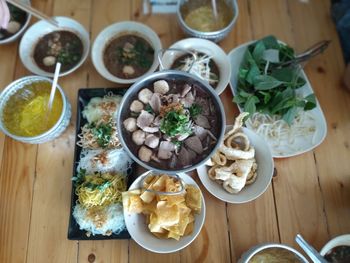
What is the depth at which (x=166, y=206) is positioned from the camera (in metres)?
1.11

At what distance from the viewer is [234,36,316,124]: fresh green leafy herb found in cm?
128

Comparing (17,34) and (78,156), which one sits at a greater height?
(17,34)

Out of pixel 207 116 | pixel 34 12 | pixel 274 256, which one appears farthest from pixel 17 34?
pixel 274 256

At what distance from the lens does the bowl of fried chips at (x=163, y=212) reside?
1099 mm

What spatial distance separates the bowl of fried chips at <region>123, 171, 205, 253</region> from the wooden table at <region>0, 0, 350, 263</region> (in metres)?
0.10

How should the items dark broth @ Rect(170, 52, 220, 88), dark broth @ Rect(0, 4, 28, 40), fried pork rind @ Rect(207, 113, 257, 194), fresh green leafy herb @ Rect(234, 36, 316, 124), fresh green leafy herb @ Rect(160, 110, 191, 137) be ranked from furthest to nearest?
dark broth @ Rect(0, 4, 28, 40) < dark broth @ Rect(170, 52, 220, 88) < fresh green leafy herb @ Rect(234, 36, 316, 124) < fried pork rind @ Rect(207, 113, 257, 194) < fresh green leafy herb @ Rect(160, 110, 191, 137)

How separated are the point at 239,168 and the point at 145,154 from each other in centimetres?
37

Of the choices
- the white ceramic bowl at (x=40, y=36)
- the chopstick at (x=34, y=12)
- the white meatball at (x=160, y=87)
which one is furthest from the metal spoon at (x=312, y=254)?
the chopstick at (x=34, y=12)

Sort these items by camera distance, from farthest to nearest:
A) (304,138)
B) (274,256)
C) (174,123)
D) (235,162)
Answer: (304,138)
(235,162)
(274,256)
(174,123)

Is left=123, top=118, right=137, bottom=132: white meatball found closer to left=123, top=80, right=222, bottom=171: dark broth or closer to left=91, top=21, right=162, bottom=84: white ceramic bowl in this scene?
left=123, top=80, right=222, bottom=171: dark broth

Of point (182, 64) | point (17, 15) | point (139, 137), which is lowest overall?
point (139, 137)

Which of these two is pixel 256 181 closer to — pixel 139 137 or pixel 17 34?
pixel 139 137

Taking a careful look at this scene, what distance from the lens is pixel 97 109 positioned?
1.29 meters

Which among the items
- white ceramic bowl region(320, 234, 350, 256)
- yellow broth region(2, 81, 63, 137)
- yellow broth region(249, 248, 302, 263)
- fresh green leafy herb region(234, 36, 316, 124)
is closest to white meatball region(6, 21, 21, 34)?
yellow broth region(2, 81, 63, 137)
